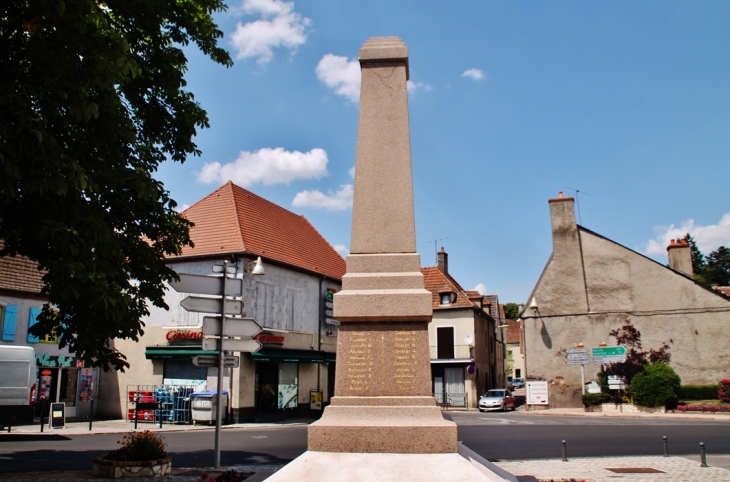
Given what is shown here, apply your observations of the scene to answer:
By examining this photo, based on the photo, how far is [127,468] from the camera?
985 centimetres

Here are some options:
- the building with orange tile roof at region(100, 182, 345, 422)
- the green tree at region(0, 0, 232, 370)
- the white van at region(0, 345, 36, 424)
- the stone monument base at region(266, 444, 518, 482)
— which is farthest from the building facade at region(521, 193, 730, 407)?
the stone monument base at region(266, 444, 518, 482)

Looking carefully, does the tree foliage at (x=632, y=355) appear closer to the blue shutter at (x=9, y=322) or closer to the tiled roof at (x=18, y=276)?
the tiled roof at (x=18, y=276)

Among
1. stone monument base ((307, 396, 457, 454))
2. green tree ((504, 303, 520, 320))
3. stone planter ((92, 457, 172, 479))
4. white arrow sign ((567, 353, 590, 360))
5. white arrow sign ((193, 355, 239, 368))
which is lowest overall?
stone planter ((92, 457, 172, 479))

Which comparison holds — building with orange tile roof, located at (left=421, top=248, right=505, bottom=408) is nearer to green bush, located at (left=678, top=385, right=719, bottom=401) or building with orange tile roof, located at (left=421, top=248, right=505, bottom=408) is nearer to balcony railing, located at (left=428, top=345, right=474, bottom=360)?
balcony railing, located at (left=428, top=345, right=474, bottom=360)

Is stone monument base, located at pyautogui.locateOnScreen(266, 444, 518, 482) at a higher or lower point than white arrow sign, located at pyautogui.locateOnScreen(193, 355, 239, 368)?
lower

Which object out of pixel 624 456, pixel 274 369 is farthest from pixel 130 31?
pixel 274 369

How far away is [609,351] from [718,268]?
52149 millimetres

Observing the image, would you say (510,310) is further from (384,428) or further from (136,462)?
(384,428)

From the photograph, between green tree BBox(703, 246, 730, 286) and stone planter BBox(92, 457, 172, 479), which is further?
green tree BBox(703, 246, 730, 286)

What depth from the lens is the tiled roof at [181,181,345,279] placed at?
80.9 feet

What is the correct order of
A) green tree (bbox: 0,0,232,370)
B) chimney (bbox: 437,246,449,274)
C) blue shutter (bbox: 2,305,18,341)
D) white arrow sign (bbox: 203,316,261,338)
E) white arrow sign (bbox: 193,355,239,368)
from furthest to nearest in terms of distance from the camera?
chimney (bbox: 437,246,449,274)
blue shutter (bbox: 2,305,18,341)
white arrow sign (bbox: 193,355,239,368)
white arrow sign (bbox: 203,316,261,338)
green tree (bbox: 0,0,232,370)

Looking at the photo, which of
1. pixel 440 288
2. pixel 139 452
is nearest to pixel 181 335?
pixel 139 452

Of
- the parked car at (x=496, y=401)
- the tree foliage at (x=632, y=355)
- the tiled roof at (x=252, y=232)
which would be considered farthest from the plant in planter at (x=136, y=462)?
the tree foliage at (x=632, y=355)

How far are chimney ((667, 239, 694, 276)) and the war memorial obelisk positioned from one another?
30.5 metres
